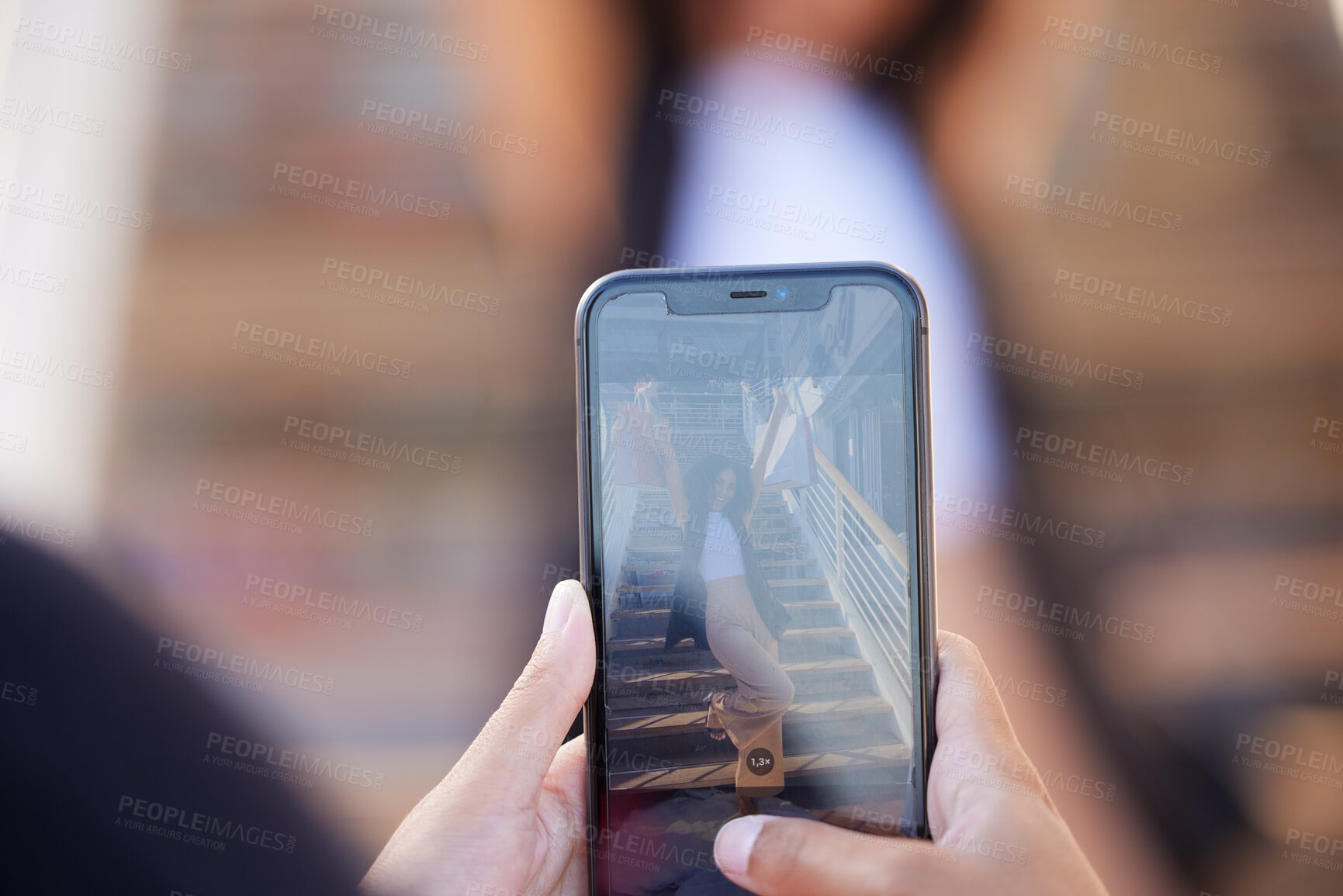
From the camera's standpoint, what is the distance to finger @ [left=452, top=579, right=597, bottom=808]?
1.50ft

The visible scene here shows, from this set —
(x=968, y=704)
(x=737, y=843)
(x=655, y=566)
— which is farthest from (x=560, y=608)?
(x=968, y=704)

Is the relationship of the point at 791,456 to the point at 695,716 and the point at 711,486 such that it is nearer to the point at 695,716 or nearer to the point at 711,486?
the point at 711,486

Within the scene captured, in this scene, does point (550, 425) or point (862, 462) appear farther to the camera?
point (550, 425)

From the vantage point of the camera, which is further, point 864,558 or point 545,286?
point 545,286

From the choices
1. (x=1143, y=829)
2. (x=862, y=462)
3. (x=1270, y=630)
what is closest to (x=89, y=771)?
(x=862, y=462)

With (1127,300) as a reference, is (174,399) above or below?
below

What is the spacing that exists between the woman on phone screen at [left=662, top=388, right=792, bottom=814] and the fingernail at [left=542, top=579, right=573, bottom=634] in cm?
8

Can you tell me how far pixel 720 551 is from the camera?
50cm

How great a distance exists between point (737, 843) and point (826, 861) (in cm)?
6

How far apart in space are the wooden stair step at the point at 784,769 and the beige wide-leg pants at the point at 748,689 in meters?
0.01

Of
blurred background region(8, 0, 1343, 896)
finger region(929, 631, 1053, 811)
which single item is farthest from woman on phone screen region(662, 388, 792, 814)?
blurred background region(8, 0, 1343, 896)

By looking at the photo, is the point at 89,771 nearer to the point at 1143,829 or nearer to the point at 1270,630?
the point at 1143,829

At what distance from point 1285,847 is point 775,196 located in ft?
3.29

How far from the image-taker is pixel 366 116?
73 centimetres
